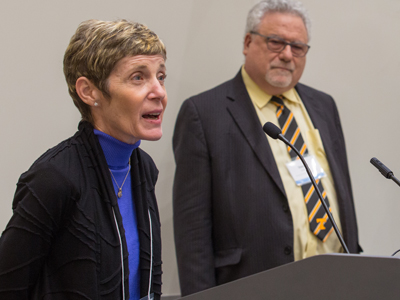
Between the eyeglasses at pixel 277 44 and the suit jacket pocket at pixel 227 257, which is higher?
the eyeglasses at pixel 277 44

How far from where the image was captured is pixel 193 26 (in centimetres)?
268

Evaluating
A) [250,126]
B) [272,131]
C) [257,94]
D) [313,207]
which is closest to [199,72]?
[257,94]

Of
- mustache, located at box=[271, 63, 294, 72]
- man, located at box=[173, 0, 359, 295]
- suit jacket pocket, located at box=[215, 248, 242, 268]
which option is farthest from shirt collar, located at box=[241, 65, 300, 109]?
suit jacket pocket, located at box=[215, 248, 242, 268]

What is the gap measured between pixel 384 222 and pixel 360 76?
0.90m

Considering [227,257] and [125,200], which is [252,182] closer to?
[227,257]

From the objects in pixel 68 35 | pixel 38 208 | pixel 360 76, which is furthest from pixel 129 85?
pixel 360 76

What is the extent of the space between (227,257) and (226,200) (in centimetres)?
24

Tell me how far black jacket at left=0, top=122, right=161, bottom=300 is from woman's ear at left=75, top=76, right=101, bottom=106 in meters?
0.07

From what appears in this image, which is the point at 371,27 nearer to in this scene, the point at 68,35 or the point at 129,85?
the point at 68,35

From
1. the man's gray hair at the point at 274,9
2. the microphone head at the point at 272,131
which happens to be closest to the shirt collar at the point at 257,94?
the man's gray hair at the point at 274,9

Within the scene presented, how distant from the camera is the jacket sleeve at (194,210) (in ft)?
6.95

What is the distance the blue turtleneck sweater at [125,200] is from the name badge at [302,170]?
1.01 meters

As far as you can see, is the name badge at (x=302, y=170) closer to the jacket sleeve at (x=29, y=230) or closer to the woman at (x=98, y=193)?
the woman at (x=98, y=193)

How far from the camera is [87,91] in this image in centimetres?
130
